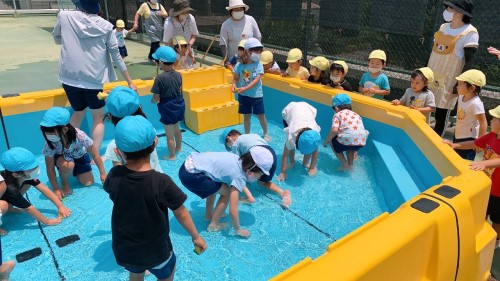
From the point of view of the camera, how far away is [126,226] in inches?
76.8

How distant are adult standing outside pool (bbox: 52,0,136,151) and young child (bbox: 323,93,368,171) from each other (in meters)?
2.33

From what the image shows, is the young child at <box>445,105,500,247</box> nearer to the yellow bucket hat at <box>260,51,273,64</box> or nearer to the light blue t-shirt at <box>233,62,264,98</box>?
the light blue t-shirt at <box>233,62,264,98</box>

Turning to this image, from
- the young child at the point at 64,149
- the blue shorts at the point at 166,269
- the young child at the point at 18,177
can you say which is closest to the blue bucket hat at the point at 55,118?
the young child at the point at 64,149

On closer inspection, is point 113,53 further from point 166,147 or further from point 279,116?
point 279,116

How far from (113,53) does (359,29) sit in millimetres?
4033

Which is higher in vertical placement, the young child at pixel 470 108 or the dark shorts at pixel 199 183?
the young child at pixel 470 108

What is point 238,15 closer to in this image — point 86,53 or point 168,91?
point 168,91

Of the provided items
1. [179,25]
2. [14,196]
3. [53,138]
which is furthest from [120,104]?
[179,25]

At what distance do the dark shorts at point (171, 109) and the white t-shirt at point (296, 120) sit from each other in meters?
1.17

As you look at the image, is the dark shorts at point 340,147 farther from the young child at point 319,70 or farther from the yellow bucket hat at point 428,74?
the young child at point 319,70

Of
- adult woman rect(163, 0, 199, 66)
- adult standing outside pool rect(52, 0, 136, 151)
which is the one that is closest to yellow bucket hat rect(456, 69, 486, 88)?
adult standing outside pool rect(52, 0, 136, 151)

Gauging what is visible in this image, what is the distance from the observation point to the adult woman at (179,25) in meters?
5.89

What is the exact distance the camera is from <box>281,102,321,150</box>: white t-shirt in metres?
3.82

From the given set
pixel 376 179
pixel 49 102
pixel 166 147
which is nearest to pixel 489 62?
pixel 376 179
